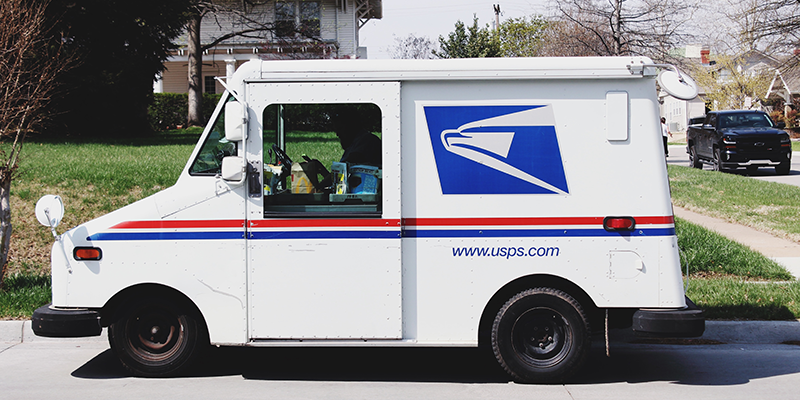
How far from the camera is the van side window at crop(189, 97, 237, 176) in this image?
5234 mm

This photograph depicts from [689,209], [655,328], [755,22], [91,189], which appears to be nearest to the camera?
[655,328]

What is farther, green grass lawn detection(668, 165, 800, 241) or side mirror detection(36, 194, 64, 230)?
green grass lawn detection(668, 165, 800, 241)

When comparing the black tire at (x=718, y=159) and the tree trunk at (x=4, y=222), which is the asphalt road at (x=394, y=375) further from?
the black tire at (x=718, y=159)

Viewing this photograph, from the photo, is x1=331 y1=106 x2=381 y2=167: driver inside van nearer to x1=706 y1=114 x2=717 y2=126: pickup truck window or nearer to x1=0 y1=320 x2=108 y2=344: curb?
x1=0 y1=320 x2=108 y2=344: curb

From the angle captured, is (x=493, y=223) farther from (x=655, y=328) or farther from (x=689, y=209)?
(x=689, y=209)

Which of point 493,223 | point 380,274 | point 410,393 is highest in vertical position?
point 493,223

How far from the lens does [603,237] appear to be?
5.10m

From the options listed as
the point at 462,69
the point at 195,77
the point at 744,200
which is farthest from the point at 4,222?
the point at 195,77

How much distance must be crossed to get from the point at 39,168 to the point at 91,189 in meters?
1.59

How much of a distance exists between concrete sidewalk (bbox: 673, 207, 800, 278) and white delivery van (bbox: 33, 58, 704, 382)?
458cm

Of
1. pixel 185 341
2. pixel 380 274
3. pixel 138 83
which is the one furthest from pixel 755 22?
pixel 138 83

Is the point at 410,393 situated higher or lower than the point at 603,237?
lower

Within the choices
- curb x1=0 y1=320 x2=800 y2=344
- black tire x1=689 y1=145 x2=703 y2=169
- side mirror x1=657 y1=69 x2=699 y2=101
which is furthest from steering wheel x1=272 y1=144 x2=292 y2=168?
black tire x1=689 y1=145 x2=703 y2=169

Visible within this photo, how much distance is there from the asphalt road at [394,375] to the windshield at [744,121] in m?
16.3
